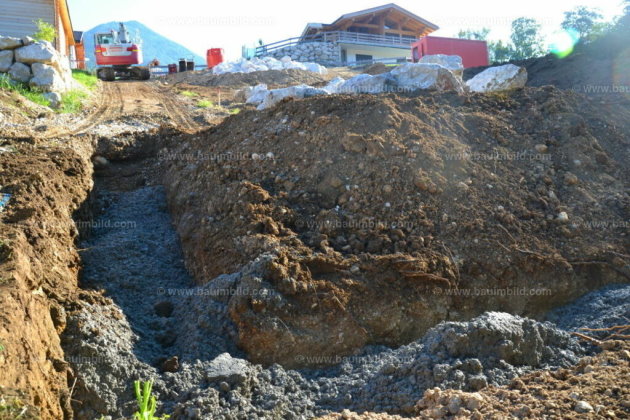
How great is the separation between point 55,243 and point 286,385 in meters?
2.49

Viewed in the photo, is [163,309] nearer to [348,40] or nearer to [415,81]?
[415,81]

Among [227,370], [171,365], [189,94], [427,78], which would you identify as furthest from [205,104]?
[227,370]

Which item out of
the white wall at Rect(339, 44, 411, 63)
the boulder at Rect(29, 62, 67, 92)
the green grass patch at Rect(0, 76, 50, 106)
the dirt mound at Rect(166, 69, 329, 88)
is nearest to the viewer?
the green grass patch at Rect(0, 76, 50, 106)

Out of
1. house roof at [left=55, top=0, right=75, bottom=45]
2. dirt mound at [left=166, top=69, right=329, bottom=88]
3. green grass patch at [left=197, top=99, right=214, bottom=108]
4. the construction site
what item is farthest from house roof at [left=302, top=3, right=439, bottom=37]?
the construction site

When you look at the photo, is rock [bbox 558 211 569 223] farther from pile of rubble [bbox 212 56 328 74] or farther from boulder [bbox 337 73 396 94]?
pile of rubble [bbox 212 56 328 74]

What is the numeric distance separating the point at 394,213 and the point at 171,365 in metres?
2.71

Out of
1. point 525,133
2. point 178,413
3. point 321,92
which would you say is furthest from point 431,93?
point 178,413

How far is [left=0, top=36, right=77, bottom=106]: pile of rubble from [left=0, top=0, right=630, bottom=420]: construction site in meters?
4.88

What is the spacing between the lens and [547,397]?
3.58 meters

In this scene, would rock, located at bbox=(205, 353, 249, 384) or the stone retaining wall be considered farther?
the stone retaining wall

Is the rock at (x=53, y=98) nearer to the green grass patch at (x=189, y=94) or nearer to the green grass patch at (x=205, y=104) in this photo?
the green grass patch at (x=205, y=104)

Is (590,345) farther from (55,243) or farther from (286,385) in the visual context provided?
(55,243)

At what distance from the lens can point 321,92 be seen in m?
10.0

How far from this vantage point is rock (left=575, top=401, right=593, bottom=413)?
3293mm
